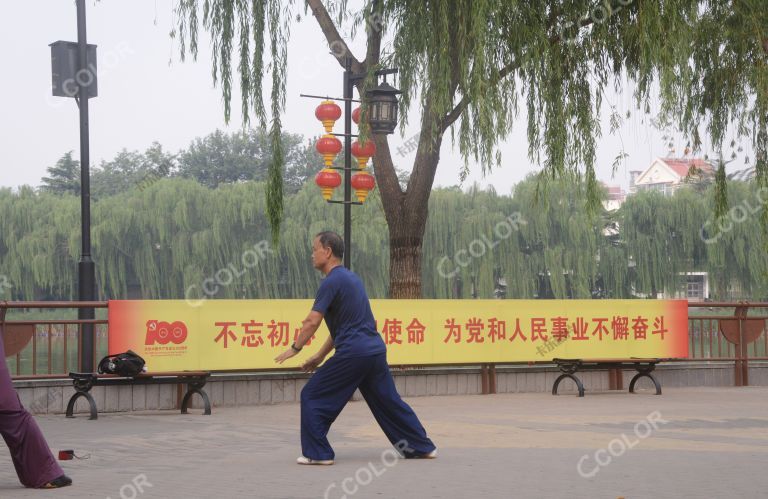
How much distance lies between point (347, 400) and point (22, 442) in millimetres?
2339

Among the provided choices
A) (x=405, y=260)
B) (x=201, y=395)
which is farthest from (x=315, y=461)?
(x=405, y=260)

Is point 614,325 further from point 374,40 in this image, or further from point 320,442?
point 320,442

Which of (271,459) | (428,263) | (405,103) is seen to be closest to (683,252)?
(428,263)

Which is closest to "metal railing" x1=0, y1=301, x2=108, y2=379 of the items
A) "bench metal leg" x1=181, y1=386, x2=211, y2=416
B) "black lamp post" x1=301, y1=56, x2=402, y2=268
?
"bench metal leg" x1=181, y1=386, x2=211, y2=416

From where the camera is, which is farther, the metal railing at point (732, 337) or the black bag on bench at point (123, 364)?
the metal railing at point (732, 337)

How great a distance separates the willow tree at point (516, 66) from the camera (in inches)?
610

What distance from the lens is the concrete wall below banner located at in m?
13.2

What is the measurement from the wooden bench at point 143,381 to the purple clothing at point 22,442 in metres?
5.43

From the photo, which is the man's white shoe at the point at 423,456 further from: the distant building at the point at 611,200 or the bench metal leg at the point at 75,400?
the distant building at the point at 611,200

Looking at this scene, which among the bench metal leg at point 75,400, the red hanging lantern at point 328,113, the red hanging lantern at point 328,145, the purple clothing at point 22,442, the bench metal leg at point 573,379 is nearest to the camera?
the purple clothing at point 22,442

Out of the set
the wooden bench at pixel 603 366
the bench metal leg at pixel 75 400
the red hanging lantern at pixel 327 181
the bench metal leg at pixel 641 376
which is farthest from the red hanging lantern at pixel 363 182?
the bench metal leg at pixel 75 400

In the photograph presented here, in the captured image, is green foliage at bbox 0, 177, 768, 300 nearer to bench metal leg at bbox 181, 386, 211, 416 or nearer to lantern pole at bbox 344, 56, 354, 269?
lantern pole at bbox 344, 56, 354, 269

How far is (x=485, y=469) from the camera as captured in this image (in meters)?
8.11

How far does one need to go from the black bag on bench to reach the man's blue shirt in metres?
5.01
